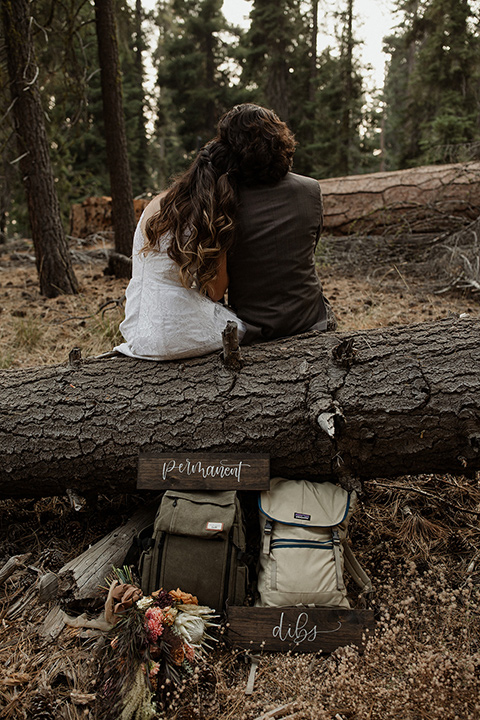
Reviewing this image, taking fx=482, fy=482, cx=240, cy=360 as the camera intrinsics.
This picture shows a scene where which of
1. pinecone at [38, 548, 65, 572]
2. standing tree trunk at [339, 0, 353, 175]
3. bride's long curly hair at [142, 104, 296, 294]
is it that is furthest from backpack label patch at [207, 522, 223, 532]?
standing tree trunk at [339, 0, 353, 175]

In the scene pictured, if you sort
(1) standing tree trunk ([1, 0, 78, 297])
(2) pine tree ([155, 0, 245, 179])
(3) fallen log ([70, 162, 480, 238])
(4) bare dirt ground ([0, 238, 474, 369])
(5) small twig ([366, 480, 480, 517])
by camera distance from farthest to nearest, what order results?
(2) pine tree ([155, 0, 245, 179]), (3) fallen log ([70, 162, 480, 238]), (1) standing tree trunk ([1, 0, 78, 297]), (4) bare dirt ground ([0, 238, 474, 369]), (5) small twig ([366, 480, 480, 517])

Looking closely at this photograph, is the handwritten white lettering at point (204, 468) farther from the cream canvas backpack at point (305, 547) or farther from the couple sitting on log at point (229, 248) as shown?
the couple sitting on log at point (229, 248)

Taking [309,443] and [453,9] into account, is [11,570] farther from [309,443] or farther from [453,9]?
[453,9]

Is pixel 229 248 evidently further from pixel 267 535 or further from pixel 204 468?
pixel 267 535

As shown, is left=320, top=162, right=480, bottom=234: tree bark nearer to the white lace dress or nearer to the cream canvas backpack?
the white lace dress

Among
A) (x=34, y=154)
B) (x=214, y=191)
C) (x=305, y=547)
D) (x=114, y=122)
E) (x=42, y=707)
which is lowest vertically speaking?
(x=42, y=707)

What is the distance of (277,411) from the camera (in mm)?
2184

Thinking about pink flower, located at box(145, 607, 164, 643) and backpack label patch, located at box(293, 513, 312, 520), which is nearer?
pink flower, located at box(145, 607, 164, 643)

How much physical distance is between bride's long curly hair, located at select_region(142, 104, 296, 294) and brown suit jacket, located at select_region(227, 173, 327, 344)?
0.36 feet

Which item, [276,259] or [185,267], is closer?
[185,267]

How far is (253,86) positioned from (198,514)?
1916 centimetres

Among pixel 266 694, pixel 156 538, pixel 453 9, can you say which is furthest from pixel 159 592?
pixel 453 9

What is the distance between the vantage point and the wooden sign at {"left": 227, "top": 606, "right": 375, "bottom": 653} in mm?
1837

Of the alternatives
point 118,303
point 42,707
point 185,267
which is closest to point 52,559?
point 42,707
